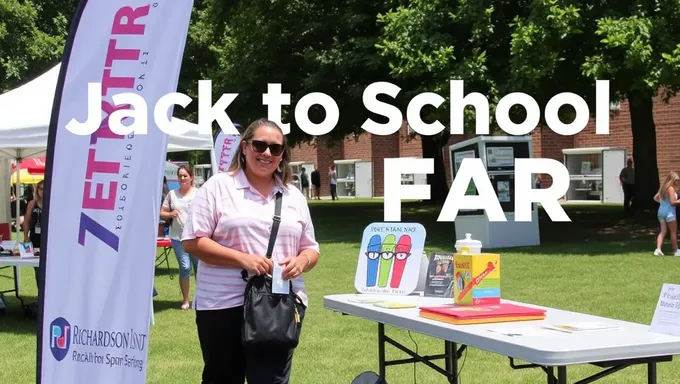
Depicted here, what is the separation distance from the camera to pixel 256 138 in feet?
14.1

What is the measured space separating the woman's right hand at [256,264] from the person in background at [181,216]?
717cm

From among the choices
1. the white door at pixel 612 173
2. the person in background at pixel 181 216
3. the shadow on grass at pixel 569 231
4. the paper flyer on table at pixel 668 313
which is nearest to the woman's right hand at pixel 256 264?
the paper flyer on table at pixel 668 313

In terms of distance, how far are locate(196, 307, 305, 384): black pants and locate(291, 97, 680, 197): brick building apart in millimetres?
27286

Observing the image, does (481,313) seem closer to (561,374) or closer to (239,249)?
(561,374)

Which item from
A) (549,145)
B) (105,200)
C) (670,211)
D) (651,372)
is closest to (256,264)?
(105,200)

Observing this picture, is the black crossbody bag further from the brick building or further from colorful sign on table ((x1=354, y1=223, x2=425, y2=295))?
the brick building

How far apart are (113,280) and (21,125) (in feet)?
21.2

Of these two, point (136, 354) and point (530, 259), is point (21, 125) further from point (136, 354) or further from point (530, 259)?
point (530, 259)

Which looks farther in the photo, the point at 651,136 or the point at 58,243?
the point at 651,136

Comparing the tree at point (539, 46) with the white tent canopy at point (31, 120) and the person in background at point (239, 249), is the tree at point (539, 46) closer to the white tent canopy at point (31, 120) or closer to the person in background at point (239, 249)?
the white tent canopy at point (31, 120)

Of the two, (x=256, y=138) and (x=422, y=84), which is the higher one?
(x=422, y=84)

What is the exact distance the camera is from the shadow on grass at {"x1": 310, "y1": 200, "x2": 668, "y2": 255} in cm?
1722

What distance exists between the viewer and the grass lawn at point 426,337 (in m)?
7.40

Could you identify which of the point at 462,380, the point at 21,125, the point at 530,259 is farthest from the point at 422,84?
the point at 462,380
